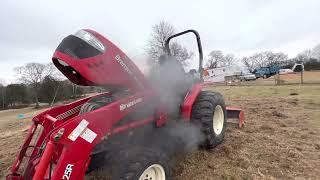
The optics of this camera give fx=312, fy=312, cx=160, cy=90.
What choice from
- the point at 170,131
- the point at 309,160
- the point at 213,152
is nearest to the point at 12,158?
the point at 170,131

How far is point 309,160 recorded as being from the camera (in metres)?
5.14

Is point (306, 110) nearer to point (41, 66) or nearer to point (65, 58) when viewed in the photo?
point (65, 58)

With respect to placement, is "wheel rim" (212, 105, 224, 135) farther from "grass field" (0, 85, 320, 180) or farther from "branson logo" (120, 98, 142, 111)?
"branson logo" (120, 98, 142, 111)

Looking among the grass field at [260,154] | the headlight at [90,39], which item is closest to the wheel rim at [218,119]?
the grass field at [260,154]

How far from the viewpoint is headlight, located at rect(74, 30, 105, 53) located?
12.5ft

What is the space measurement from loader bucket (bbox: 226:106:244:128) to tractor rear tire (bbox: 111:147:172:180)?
3.70 metres

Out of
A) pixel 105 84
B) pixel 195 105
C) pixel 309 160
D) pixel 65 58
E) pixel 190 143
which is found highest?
pixel 65 58

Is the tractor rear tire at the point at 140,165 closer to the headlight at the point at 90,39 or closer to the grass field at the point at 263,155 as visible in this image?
the grass field at the point at 263,155

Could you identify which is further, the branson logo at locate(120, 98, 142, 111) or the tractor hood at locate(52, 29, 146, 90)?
the branson logo at locate(120, 98, 142, 111)

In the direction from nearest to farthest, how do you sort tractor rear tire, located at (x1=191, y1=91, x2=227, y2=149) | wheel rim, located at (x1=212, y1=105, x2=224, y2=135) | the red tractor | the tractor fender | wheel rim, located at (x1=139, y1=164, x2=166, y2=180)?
the red tractor → wheel rim, located at (x1=139, y1=164, x2=166, y2=180) → the tractor fender → tractor rear tire, located at (x1=191, y1=91, x2=227, y2=149) → wheel rim, located at (x1=212, y1=105, x2=224, y2=135)

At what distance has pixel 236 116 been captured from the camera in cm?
728

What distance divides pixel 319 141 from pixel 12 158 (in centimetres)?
619

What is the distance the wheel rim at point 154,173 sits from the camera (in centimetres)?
368

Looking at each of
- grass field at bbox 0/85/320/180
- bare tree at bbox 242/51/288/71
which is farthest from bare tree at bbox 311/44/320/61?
grass field at bbox 0/85/320/180
